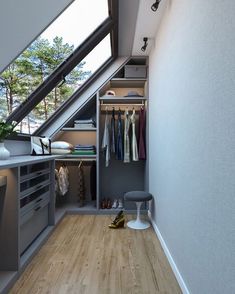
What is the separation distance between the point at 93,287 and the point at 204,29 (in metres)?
1.90

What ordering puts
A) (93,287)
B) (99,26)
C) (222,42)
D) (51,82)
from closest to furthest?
1. (222,42)
2. (93,287)
3. (99,26)
4. (51,82)

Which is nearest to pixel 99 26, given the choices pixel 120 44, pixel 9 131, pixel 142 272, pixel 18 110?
pixel 120 44

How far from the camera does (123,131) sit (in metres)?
3.77

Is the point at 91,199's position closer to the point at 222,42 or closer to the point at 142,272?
the point at 142,272

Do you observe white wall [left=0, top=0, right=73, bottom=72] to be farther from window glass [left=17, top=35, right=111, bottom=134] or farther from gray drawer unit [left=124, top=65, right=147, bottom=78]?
gray drawer unit [left=124, top=65, right=147, bottom=78]

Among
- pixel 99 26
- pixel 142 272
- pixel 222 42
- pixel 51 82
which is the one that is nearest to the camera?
pixel 222 42

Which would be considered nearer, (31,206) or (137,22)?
(31,206)

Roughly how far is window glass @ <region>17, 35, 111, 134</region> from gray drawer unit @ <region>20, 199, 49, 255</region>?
121cm

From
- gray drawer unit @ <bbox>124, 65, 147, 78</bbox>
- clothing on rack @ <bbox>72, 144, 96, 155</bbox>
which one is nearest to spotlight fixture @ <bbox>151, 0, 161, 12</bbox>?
gray drawer unit @ <bbox>124, 65, 147, 78</bbox>

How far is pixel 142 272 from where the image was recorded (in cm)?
202

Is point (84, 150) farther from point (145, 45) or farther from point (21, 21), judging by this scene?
point (21, 21)

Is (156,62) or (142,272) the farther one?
(156,62)

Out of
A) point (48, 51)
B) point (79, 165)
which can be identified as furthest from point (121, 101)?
point (48, 51)

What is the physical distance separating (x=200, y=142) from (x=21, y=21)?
1.58m
